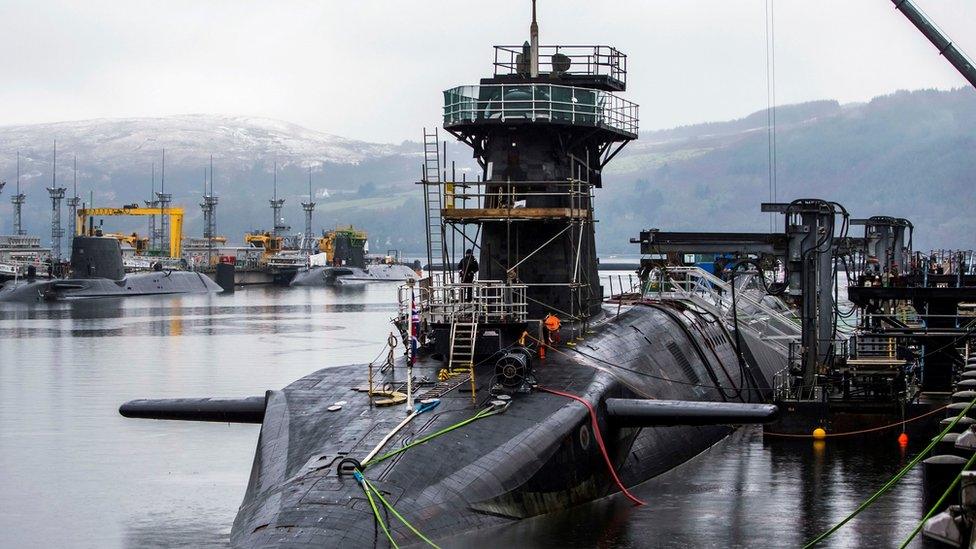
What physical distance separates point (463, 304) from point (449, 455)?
5623 mm

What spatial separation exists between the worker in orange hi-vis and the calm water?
141 inches

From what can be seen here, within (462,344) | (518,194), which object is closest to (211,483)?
(462,344)

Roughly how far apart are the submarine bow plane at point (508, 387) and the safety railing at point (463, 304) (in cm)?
7

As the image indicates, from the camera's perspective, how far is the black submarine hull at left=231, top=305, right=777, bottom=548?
714 inches

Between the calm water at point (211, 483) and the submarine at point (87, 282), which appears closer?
the calm water at point (211, 483)

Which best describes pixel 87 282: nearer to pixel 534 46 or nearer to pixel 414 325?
pixel 534 46

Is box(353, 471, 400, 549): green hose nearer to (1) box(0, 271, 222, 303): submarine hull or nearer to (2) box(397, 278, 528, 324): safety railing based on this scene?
(2) box(397, 278, 528, 324): safety railing

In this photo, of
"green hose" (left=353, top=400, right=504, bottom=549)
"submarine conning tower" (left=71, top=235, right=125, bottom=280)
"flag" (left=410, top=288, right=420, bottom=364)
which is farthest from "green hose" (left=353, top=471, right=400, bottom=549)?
"submarine conning tower" (left=71, top=235, right=125, bottom=280)

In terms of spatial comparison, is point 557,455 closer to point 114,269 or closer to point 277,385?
point 277,385

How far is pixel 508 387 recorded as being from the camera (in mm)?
23344

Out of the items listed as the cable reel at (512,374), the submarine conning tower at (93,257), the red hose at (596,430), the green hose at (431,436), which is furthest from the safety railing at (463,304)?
the submarine conning tower at (93,257)

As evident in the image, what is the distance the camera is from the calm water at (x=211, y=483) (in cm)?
2311

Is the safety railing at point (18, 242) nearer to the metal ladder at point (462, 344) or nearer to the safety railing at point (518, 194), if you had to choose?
the safety railing at point (518, 194)

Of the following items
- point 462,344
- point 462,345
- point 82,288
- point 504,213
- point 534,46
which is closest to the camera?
point 462,345
